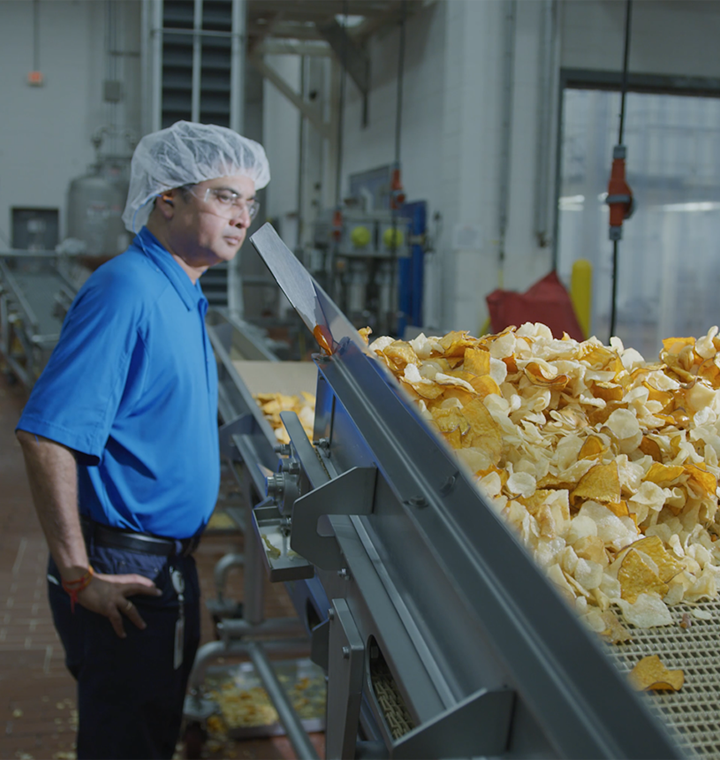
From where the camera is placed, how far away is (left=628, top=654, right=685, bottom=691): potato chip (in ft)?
2.05

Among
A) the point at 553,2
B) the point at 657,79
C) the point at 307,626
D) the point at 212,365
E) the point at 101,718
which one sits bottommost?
the point at 101,718

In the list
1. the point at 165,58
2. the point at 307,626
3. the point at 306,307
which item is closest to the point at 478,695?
the point at 306,307

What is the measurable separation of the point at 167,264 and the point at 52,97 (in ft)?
35.5

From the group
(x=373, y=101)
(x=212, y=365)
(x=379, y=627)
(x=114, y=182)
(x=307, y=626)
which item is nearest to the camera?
(x=379, y=627)

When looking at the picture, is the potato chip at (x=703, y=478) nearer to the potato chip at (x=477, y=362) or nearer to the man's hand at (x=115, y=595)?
the potato chip at (x=477, y=362)

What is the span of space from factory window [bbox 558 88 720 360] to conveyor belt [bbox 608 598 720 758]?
5.57 m

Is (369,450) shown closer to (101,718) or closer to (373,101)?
(101,718)

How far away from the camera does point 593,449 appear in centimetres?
92

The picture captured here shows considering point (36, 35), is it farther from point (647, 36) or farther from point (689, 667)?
point (689, 667)

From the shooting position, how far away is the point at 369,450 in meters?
0.77

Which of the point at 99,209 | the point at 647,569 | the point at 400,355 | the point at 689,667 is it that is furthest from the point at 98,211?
the point at 689,667

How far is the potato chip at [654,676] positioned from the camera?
0.63m

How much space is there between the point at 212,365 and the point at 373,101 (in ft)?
22.1

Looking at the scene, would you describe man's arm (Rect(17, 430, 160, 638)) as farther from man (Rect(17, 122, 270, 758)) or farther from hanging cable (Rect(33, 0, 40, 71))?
hanging cable (Rect(33, 0, 40, 71))
